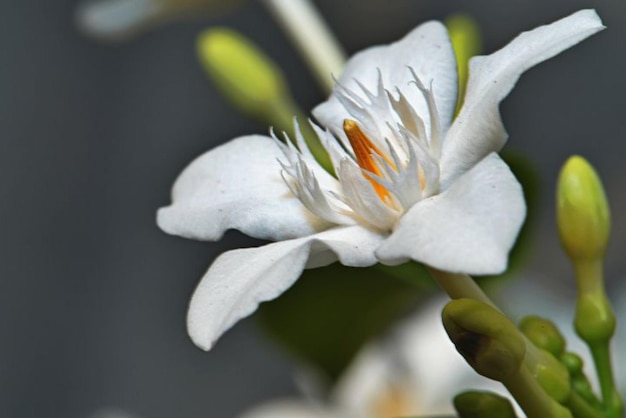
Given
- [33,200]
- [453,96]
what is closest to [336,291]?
[453,96]

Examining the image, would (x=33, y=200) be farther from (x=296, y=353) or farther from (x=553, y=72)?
(x=296, y=353)

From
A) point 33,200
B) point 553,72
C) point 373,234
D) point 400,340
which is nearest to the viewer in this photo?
point 373,234

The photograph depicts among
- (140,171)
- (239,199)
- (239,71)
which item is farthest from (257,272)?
(140,171)

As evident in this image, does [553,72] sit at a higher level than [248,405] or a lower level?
higher

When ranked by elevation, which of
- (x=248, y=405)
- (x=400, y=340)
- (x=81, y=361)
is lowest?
(x=248, y=405)

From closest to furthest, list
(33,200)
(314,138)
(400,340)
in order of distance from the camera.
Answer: (314,138), (400,340), (33,200)

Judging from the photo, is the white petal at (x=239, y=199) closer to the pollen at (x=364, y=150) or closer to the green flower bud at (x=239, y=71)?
the pollen at (x=364, y=150)

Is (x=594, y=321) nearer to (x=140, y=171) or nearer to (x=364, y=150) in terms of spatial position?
(x=364, y=150)
